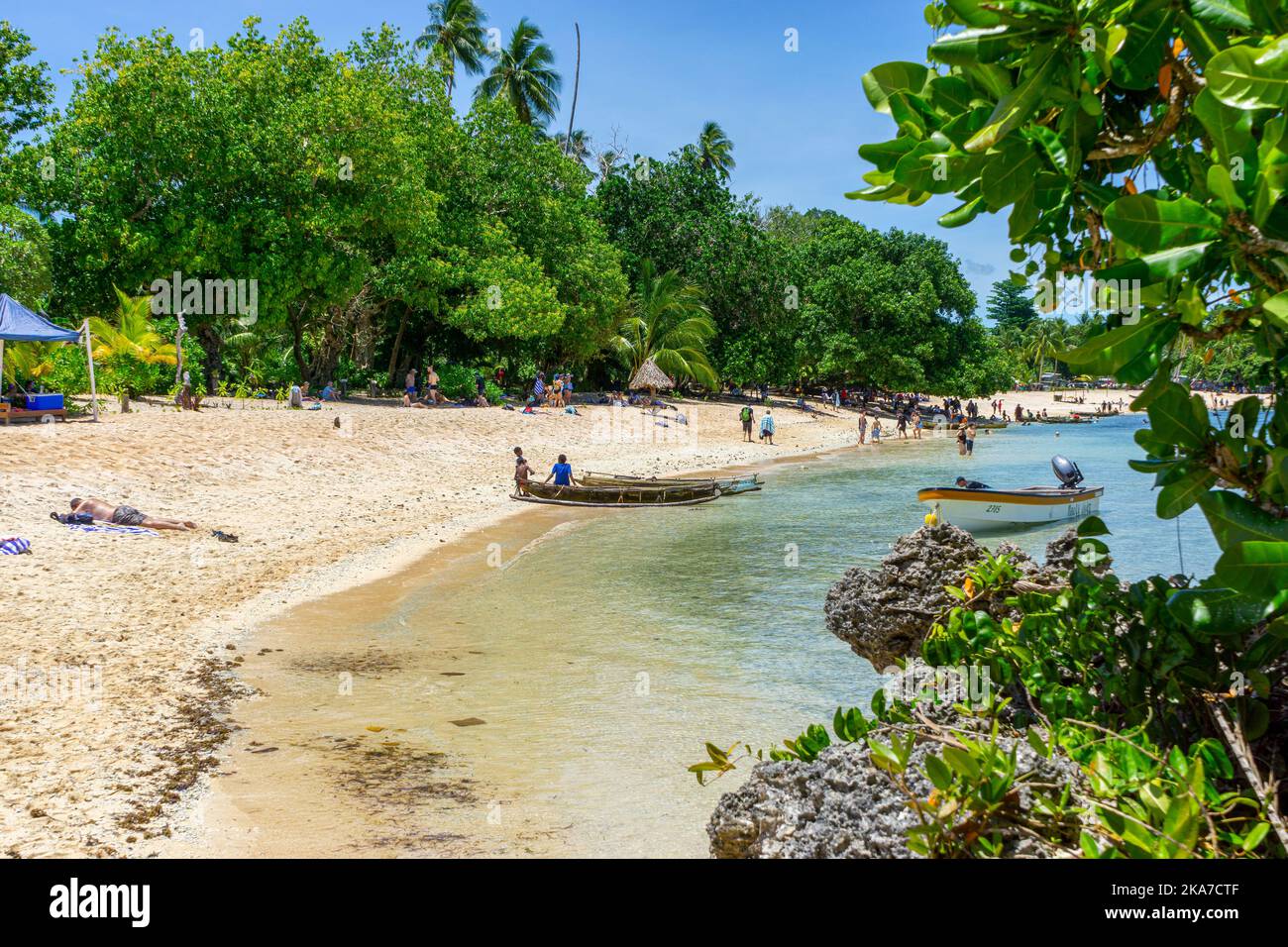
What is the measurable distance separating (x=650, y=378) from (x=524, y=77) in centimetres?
2379

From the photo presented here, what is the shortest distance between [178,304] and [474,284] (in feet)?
37.9

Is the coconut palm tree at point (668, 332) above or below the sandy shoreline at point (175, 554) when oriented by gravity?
above

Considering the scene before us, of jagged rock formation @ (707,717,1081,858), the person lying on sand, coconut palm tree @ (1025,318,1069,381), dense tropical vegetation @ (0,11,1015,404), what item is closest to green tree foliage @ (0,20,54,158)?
dense tropical vegetation @ (0,11,1015,404)

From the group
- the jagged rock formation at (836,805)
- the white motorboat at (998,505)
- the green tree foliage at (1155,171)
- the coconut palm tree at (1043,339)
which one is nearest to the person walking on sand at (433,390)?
the white motorboat at (998,505)

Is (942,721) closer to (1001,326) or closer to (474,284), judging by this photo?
(474,284)

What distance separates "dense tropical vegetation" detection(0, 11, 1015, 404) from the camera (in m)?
27.8

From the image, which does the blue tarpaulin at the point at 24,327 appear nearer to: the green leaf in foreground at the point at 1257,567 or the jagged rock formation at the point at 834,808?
the jagged rock formation at the point at 834,808

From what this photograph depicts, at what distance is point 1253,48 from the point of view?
201 cm

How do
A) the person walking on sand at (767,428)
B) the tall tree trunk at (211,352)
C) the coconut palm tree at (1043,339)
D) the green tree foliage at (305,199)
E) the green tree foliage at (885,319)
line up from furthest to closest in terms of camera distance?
the coconut palm tree at (1043,339), the green tree foliage at (885,319), the person walking on sand at (767,428), the tall tree trunk at (211,352), the green tree foliage at (305,199)

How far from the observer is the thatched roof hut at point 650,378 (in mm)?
42594

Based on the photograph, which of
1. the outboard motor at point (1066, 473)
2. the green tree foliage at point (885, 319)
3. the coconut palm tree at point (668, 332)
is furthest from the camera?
the green tree foliage at point (885, 319)

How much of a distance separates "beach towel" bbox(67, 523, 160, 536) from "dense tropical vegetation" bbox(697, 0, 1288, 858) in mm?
14646

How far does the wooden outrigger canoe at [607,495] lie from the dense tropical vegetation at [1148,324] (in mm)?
20501
